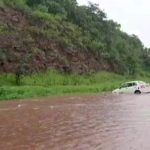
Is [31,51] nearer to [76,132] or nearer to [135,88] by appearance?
[135,88]

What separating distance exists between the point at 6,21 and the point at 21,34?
249 centimetres

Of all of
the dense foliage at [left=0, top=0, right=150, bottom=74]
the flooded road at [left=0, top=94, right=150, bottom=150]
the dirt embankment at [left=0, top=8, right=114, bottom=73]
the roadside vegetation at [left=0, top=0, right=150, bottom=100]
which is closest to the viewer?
Result: the flooded road at [left=0, top=94, right=150, bottom=150]

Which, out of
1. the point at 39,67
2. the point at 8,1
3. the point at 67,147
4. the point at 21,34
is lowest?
the point at 67,147

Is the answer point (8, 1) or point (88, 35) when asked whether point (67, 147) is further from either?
point (88, 35)

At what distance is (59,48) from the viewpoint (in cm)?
5775

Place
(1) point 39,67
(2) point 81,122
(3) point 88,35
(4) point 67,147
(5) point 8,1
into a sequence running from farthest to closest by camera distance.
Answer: (3) point 88,35 → (5) point 8,1 → (1) point 39,67 → (2) point 81,122 → (4) point 67,147

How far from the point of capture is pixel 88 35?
6894cm

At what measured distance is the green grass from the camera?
36.3 meters

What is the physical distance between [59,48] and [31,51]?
6624mm

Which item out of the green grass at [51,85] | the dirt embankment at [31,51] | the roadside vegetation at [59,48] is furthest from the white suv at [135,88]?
the dirt embankment at [31,51]

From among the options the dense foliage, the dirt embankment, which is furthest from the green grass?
the dense foliage

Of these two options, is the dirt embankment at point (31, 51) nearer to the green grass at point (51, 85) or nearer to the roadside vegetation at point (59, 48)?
the roadside vegetation at point (59, 48)

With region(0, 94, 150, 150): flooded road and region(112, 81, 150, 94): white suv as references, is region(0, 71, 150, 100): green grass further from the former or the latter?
region(0, 94, 150, 150): flooded road

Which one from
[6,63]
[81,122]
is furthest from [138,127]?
[6,63]
